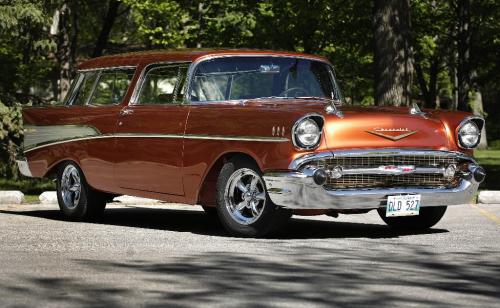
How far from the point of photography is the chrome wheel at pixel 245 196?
1016cm

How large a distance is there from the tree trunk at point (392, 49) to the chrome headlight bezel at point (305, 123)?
1100 centimetres

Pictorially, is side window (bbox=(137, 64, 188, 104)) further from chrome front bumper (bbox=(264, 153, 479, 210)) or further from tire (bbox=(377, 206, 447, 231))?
tire (bbox=(377, 206, 447, 231))

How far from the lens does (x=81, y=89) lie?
13.0m

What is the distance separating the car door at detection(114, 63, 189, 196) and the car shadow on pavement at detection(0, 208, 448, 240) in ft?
1.88

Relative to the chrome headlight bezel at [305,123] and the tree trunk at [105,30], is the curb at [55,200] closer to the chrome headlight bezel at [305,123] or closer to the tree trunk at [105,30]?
the chrome headlight bezel at [305,123]

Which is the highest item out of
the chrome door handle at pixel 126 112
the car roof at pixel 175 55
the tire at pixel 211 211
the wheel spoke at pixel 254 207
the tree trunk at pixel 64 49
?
the tree trunk at pixel 64 49

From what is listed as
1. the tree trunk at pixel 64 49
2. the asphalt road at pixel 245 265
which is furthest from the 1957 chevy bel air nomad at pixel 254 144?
the tree trunk at pixel 64 49

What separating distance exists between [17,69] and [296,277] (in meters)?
22.4

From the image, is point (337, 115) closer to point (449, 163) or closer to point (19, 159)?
point (449, 163)

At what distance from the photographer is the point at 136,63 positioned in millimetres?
12102

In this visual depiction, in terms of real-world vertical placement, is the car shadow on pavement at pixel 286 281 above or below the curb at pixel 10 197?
above

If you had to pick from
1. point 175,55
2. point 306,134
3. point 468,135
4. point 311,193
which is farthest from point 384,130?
point 175,55

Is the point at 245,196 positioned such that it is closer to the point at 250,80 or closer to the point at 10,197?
the point at 250,80

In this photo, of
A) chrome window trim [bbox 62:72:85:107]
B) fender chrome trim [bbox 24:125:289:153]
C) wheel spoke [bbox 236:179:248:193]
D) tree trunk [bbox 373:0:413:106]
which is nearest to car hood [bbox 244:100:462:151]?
fender chrome trim [bbox 24:125:289:153]
